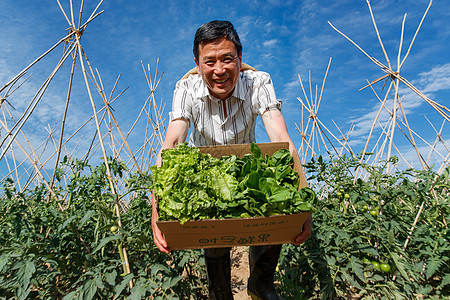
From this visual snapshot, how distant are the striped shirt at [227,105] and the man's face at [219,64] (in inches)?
8.1

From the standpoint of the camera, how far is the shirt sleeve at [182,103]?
1.96 m

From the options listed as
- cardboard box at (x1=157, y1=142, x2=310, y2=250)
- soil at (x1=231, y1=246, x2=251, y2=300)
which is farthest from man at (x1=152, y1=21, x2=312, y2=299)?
soil at (x1=231, y1=246, x2=251, y2=300)

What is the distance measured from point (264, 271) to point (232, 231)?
796mm

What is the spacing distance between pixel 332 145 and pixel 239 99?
3.10 metres

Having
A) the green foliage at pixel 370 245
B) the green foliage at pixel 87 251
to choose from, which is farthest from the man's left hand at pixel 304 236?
the green foliage at pixel 87 251

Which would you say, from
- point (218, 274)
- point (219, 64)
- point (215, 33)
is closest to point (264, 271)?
point (218, 274)

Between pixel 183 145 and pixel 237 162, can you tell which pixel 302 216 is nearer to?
pixel 237 162

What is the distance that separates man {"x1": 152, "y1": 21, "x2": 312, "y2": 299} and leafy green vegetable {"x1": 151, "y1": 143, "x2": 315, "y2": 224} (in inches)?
11.9

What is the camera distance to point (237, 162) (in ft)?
4.99

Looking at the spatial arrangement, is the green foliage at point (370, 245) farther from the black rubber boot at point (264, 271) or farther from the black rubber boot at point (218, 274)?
the black rubber boot at point (218, 274)

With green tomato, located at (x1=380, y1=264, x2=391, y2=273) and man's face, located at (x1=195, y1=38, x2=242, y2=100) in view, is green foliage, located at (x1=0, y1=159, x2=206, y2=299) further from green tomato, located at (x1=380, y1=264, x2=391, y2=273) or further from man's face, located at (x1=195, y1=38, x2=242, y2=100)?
green tomato, located at (x1=380, y1=264, x2=391, y2=273)

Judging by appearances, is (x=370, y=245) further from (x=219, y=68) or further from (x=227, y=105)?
(x=219, y=68)

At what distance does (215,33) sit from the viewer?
1.78 m

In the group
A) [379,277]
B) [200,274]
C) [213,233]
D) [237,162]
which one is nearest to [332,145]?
[379,277]
